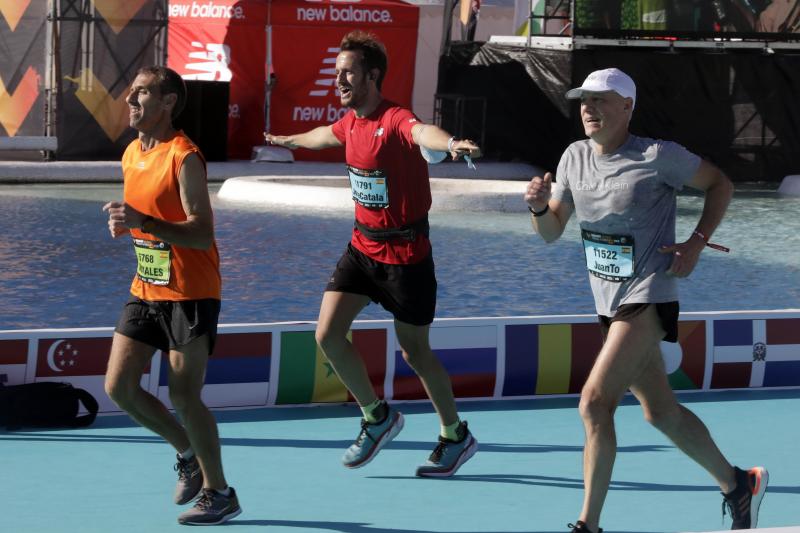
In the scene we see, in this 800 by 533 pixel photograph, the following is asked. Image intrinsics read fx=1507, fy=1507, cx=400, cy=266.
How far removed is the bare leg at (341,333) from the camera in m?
6.33

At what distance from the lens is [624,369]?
499cm

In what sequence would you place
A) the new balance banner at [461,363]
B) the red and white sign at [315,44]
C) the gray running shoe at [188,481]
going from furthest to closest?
the red and white sign at [315,44] → the new balance banner at [461,363] → the gray running shoe at [188,481]

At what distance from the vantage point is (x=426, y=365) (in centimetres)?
640

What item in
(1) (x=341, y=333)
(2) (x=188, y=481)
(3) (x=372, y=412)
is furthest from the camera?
(3) (x=372, y=412)

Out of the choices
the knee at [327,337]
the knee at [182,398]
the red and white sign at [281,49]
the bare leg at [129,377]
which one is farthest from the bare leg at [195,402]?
the red and white sign at [281,49]

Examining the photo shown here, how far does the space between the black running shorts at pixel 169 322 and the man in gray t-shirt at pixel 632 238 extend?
1.21m

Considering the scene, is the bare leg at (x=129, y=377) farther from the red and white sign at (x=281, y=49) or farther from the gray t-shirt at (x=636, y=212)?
the red and white sign at (x=281, y=49)

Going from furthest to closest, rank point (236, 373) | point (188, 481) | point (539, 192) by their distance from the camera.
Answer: point (236, 373), point (188, 481), point (539, 192)

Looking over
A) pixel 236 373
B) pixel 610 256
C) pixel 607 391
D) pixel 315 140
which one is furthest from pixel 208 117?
pixel 607 391

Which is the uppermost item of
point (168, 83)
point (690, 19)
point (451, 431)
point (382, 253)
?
point (690, 19)

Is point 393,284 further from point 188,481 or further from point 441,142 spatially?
point 188,481

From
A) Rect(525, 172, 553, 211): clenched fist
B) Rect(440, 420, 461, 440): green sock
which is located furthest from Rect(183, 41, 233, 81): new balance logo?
Rect(525, 172, 553, 211): clenched fist

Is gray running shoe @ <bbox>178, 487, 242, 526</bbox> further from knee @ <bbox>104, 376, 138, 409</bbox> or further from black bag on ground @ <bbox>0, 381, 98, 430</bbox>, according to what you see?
black bag on ground @ <bbox>0, 381, 98, 430</bbox>

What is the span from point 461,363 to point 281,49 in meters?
17.3
